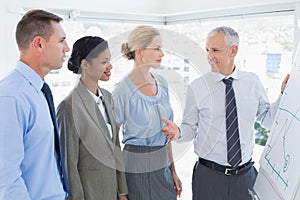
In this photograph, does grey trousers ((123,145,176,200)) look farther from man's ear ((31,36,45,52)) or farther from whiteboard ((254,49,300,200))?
man's ear ((31,36,45,52))

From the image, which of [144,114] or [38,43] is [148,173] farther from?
[38,43]

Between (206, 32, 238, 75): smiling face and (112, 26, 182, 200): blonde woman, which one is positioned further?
(206, 32, 238, 75): smiling face

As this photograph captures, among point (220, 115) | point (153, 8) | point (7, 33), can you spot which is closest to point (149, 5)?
point (153, 8)

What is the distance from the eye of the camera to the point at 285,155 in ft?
4.38

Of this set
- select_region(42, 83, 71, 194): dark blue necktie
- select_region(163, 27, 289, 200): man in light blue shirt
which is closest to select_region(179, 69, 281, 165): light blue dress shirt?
select_region(163, 27, 289, 200): man in light blue shirt

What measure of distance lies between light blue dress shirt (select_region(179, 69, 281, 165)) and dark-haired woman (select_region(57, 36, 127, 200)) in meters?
0.42

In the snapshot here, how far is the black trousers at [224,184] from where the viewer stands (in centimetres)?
192

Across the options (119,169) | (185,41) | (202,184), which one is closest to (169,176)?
(202,184)

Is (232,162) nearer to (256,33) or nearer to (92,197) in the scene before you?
(92,197)

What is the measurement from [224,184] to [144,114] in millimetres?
710

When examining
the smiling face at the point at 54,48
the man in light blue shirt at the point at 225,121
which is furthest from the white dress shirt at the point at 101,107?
the man in light blue shirt at the point at 225,121

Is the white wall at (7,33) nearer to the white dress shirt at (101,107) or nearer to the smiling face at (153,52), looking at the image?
the white dress shirt at (101,107)

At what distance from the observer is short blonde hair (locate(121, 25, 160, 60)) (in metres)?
1.43

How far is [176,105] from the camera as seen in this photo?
5.49 ft
